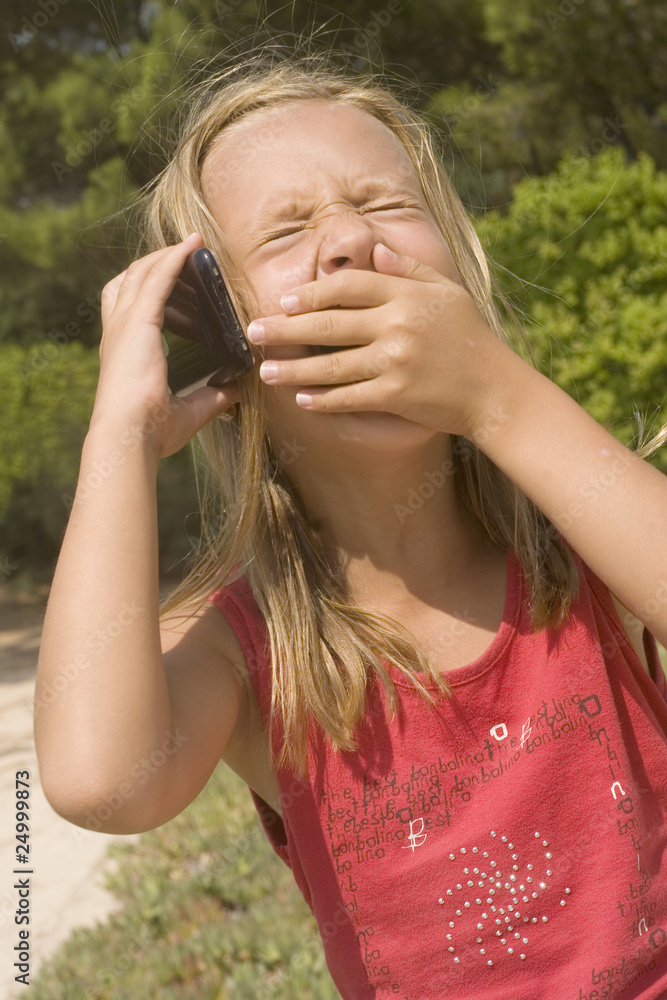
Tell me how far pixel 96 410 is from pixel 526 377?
2.57ft

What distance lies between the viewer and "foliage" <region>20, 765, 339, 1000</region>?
11.1ft

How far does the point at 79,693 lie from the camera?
1.52 metres

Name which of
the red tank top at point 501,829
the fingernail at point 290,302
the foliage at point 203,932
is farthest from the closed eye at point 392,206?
the foliage at point 203,932

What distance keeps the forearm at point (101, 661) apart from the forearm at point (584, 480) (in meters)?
0.64

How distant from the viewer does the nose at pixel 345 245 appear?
1705 mm

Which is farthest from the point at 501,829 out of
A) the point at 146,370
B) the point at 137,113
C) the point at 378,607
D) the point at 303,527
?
the point at 137,113

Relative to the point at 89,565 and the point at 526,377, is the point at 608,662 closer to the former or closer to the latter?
the point at 526,377

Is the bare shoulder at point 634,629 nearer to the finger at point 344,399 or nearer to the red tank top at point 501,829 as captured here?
the red tank top at point 501,829

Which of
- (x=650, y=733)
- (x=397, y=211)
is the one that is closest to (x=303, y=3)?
(x=397, y=211)

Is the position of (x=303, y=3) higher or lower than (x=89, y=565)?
higher

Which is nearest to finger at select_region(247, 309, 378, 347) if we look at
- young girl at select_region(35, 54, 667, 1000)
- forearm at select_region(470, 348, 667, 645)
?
young girl at select_region(35, 54, 667, 1000)

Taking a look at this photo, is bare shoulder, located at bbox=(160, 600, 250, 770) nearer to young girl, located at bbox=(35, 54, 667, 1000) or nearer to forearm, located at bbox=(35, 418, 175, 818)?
young girl, located at bbox=(35, 54, 667, 1000)

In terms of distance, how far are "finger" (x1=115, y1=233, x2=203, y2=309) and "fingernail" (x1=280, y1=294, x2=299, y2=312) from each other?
28cm

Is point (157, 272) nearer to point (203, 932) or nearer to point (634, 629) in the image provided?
point (634, 629)
